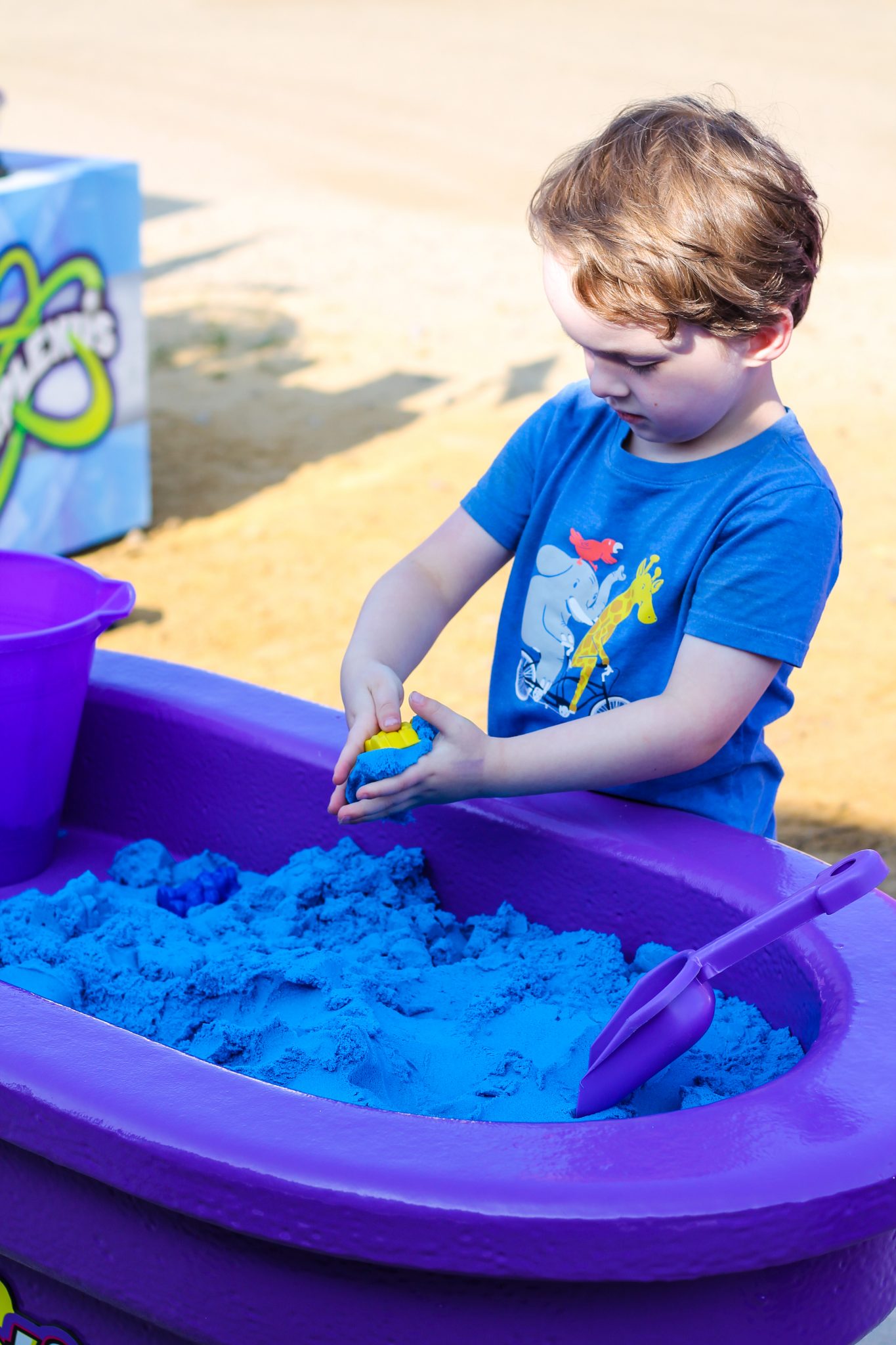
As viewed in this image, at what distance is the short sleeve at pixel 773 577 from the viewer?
1.38 metres

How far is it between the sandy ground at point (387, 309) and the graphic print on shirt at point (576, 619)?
0.46 meters

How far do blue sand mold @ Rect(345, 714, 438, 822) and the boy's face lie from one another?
360 millimetres

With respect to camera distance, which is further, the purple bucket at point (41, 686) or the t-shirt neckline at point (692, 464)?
the purple bucket at point (41, 686)

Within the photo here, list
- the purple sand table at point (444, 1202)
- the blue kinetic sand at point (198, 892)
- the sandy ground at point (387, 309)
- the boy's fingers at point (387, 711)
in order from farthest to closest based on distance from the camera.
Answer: the sandy ground at point (387, 309) → the blue kinetic sand at point (198, 892) → the boy's fingers at point (387, 711) → the purple sand table at point (444, 1202)

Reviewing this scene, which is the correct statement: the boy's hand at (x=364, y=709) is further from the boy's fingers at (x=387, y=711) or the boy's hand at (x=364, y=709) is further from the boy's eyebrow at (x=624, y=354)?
the boy's eyebrow at (x=624, y=354)

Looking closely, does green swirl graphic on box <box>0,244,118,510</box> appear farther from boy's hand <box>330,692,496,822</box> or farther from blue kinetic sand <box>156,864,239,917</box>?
boy's hand <box>330,692,496,822</box>

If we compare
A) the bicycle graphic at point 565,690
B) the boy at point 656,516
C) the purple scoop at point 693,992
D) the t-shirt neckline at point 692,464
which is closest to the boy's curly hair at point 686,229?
the boy at point 656,516

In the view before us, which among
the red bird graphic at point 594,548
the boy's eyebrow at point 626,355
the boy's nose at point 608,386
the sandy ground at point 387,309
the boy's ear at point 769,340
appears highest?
the boy's ear at point 769,340

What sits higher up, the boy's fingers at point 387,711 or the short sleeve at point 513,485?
the short sleeve at point 513,485

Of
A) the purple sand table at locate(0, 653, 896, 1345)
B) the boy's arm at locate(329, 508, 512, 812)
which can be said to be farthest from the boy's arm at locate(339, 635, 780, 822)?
the purple sand table at locate(0, 653, 896, 1345)

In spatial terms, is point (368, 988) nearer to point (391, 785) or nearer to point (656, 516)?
point (391, 785)

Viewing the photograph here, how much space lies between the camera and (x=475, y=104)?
1184 centimetres

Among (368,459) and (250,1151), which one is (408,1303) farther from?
(368,459)

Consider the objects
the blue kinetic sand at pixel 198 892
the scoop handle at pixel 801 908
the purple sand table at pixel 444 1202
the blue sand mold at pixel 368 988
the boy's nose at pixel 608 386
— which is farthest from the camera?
the blue kinetic sand at pixel 198 892
